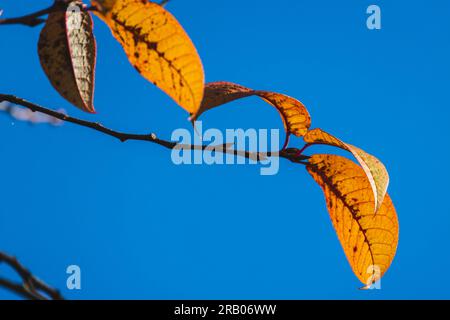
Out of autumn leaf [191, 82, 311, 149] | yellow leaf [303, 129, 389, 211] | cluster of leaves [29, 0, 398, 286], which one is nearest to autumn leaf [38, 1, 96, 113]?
cluster of leaves [29, 0, 398, 286]

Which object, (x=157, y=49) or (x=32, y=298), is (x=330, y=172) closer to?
(x=157, y=49)

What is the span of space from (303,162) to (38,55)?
13.1 inches

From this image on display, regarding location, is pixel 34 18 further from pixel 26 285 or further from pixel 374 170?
pixel 374 170

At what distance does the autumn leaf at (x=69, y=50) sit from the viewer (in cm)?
55

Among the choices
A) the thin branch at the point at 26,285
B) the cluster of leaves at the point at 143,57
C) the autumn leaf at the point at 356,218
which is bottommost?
the thin branch at the point at 26,285

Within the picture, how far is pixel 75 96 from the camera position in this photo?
540 millimetres

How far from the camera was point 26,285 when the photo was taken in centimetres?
46

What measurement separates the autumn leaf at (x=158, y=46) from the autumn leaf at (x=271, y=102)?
Result: 0.09 ft

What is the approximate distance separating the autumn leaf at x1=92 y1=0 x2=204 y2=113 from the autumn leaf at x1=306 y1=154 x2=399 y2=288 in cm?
28

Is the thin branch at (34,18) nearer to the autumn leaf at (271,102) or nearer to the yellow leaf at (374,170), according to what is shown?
the autumn leaf at (271,102)

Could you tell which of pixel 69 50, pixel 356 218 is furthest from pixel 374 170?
pixel 69 50

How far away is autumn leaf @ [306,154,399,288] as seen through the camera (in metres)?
0.73

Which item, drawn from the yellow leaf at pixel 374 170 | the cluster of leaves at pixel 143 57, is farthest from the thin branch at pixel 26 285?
the yellow leaf at pixel 374 170

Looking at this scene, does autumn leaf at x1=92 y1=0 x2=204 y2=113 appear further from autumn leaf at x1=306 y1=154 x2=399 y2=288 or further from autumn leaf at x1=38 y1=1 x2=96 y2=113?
autumn leaf at x1=306 y1=154 x2=399 y2=288
